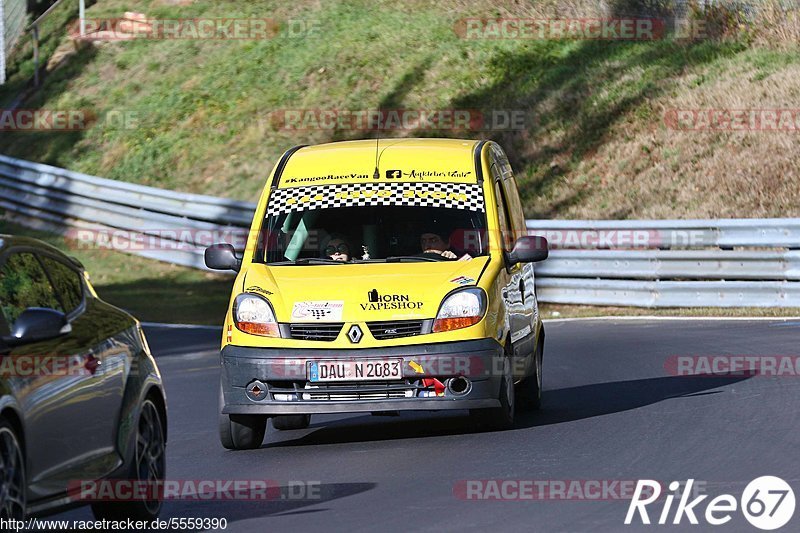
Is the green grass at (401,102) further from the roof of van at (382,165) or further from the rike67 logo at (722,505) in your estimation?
the rike67 logo at (722,505)

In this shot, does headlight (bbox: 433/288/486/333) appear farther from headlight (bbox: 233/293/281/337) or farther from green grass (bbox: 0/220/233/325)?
green grass (bbox: 0/220/233/325)

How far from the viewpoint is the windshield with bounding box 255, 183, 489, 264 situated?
1170 centimetres

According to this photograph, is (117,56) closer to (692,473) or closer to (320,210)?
(320,210)

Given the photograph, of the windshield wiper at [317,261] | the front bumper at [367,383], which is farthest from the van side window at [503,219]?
the front bumper at [367,383]

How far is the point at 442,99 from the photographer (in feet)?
103

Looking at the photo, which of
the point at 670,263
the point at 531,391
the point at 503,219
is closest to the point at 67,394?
the point at 503,219

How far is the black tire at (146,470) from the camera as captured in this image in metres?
8.00

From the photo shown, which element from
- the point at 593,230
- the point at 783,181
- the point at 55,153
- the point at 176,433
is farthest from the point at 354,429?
the point at 55,153

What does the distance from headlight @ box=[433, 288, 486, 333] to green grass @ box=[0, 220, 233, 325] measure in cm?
1150

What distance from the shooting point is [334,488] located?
9.35 metres

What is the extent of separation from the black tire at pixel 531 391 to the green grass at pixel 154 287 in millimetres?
10006

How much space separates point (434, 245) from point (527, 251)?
2.21ft

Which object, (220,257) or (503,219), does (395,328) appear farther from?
(503,219)

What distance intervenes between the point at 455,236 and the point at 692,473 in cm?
310
